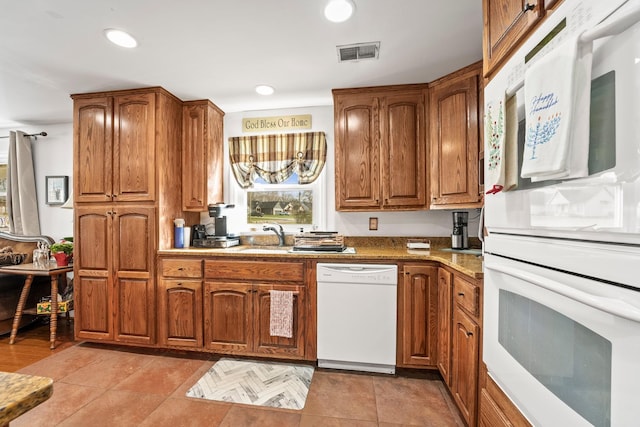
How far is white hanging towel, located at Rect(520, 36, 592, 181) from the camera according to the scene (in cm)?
60

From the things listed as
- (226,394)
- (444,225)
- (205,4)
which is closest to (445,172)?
(444,225)

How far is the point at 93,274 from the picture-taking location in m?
2.51

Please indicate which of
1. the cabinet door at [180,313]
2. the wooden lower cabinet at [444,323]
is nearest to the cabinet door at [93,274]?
the cabinet door at [180,313]

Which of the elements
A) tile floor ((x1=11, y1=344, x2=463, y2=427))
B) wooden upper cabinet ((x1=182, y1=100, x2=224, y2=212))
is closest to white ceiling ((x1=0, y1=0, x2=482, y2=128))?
wooden upper cabinet ((x1=182, y1=100, x2=224, y2=212))

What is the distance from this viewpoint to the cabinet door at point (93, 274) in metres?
2.49

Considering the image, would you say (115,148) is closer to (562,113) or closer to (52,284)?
(52,284)

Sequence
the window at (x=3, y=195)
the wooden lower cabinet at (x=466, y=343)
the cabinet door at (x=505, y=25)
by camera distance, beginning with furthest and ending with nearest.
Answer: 1. the window at (x=3, y=195)
2. the wooden lower cabinet at (x=466, y=343)
3. the cabinet door at (x=505, y=25)

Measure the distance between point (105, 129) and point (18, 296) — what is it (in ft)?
6.80

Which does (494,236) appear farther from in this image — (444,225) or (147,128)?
(147,128)

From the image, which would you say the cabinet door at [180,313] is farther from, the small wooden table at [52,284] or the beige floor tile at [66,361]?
the small wooden table at [52,284]

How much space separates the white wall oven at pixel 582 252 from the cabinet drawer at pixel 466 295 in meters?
0.51

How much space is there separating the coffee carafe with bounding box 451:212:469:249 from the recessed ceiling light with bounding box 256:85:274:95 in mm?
1980

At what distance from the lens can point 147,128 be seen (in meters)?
2.44

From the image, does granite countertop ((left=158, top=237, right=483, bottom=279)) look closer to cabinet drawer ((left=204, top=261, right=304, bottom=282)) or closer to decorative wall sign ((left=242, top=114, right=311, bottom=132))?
cabinet drawer ((left=204, top=261, right=304, bottom=282))
